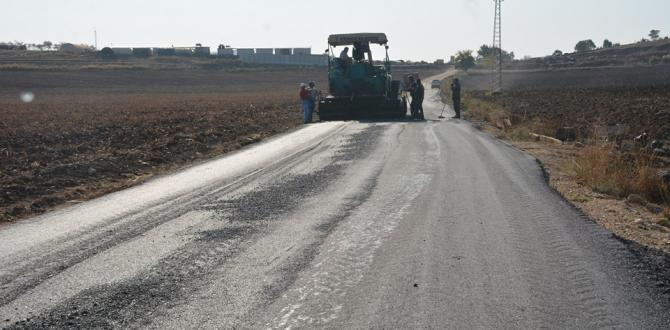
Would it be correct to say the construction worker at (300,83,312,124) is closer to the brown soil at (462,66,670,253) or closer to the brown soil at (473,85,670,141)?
the brown soil at (462,66,670,253)

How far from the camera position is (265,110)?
Answer: 35.6 meters

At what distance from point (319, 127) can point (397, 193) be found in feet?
46.4

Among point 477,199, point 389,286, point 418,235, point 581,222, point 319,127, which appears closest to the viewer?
point 389,286

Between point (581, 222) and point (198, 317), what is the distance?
5.08 meters

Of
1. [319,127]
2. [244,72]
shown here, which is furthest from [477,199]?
[244,72]

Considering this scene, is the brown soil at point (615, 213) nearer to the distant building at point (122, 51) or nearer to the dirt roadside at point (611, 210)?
the dirt roadside at point (611, 210)

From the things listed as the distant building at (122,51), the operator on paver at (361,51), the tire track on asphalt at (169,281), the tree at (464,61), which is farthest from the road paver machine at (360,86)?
the tree at (464,61)

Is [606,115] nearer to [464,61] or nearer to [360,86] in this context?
[360,86]

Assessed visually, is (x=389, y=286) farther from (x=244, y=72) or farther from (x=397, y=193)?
(x=244, y=72)

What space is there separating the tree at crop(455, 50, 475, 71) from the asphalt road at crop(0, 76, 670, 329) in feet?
483

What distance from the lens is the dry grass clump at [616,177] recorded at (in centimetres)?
1180

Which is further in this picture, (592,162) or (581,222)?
(592,162)

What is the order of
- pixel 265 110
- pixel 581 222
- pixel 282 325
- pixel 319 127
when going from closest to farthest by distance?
pixel 282 325 → pixel 581 222 → pixel 319 127 → pixel 265 110

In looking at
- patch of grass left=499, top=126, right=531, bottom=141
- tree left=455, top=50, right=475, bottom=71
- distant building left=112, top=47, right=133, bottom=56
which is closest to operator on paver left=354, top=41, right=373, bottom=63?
patch of grass left=499, top=126, right=531, bottom=141
